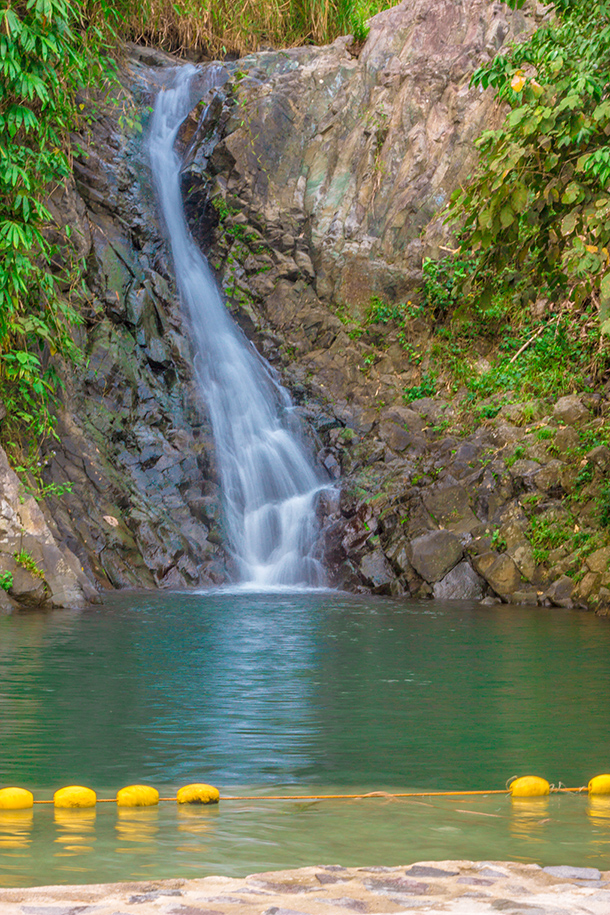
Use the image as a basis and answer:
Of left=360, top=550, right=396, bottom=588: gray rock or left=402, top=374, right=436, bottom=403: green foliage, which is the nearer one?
left=360, top=550, right=396, bottom=588: gray rock

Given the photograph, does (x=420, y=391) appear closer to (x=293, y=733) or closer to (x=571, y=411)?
(x=571, y=411)

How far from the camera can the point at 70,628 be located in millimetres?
8578

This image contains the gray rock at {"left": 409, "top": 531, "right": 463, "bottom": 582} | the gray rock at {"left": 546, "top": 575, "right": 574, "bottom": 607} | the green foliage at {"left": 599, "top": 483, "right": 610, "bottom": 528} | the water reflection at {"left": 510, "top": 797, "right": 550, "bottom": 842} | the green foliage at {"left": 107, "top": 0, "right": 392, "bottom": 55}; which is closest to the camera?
the water reflection at {"left": 510, "top": 797, "right": 550, "bottom": 842}

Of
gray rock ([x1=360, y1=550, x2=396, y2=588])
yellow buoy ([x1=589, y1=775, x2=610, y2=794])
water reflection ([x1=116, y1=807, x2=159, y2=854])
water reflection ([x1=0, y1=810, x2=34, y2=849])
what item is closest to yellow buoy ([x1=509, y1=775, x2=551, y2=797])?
yellow buoy ([x1=589, y1=775, x2=610, y2=794])

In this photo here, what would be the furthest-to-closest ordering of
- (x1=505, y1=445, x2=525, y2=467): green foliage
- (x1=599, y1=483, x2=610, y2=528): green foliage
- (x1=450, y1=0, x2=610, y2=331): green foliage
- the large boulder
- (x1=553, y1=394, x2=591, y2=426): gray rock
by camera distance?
(x1=553, y1=394, x2=591, y2=426): gray rock
(x1=505, y1=445, x2=525, y2=467): green foliage
(x1=599, y1=483, x2=610, y2=528): green foliage
the large boulder
(x1=450, y1=0, x2=610, y2=331): green foliage

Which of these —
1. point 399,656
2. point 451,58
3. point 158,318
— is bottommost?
point 399,656

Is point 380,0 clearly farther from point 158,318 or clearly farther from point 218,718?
point 218,718

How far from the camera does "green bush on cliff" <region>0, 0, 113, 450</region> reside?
9.77 metres

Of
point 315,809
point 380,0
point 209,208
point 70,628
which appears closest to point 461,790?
point 315,809

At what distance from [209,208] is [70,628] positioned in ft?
41.1

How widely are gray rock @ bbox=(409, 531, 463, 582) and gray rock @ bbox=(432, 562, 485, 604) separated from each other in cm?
9

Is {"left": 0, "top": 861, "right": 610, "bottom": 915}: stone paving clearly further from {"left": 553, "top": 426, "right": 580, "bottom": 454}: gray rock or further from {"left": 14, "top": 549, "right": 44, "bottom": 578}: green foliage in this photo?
{"left": 553, "top": 426, "right": 580, "bottom": 454}: gray rock

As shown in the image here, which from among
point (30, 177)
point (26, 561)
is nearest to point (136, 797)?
point (26, 561)

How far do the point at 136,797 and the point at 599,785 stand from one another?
176 centimetres
